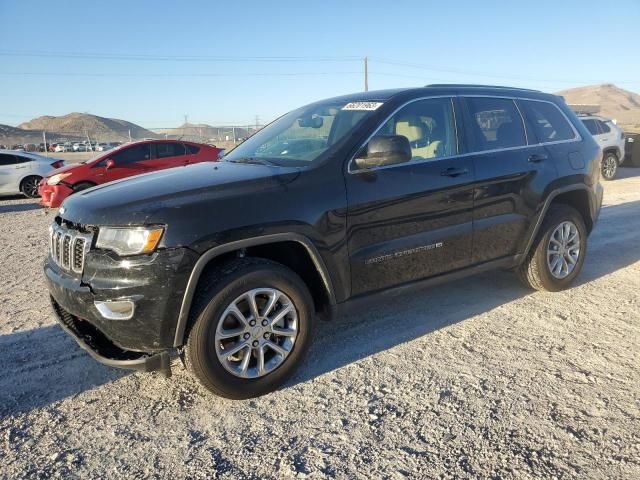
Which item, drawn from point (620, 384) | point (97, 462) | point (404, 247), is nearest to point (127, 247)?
point (97, 462)

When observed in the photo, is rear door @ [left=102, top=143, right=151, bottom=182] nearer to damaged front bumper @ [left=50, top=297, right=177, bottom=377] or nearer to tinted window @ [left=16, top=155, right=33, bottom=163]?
tinted window @ [left=16, top=155, right=33, bottom=163]

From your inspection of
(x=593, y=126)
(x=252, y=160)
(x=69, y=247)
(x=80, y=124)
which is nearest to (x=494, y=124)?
(x=252, y=160)

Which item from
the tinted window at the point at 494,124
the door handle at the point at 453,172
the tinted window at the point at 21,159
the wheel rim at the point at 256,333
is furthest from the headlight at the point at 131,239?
the tinted window at the point at 21,159

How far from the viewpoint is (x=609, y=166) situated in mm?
14859

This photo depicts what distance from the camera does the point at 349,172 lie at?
3.46 meters

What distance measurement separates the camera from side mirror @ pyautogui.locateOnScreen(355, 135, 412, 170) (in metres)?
3.46

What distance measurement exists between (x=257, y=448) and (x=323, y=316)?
1.08 metres

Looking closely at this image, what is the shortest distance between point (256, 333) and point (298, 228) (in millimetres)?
684

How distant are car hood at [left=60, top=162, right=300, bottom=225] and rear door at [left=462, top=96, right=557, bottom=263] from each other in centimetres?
168

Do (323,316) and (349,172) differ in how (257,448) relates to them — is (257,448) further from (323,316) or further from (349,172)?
(349,172)

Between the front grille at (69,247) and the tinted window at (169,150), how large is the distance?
9605 mm

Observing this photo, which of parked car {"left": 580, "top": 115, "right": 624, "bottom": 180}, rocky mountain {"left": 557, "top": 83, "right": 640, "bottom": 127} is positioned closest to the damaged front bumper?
parked car {"left": 580, "top": 115, "right": 624, "bottom": 180}

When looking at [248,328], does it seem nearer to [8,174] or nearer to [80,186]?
[80,186]

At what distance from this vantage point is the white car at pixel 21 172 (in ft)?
45.8
